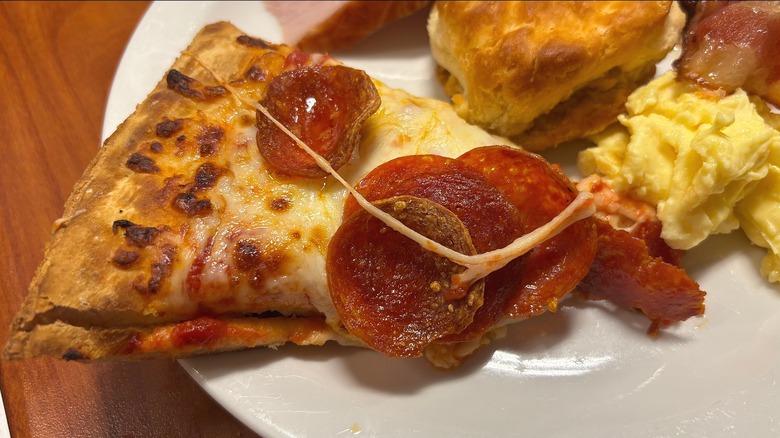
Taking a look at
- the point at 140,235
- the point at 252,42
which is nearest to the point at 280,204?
the point at 140,235

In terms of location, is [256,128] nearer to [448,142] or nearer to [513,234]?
[448,142]

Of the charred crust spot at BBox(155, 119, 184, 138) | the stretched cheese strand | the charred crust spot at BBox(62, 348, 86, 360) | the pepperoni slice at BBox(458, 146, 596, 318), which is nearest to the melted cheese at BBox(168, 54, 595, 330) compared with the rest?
the stretched cheese strand

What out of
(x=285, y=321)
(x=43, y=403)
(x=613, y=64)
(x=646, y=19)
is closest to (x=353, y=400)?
(x=285, y=321)

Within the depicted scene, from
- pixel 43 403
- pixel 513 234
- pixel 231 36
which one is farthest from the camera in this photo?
pixel 231 36

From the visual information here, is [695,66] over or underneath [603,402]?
over

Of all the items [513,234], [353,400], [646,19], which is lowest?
[353,400]

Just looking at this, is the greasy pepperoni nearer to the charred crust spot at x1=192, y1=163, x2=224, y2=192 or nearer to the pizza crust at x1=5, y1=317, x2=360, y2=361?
the pizza crust at x1=5, y1=317, x2=360, y2=361

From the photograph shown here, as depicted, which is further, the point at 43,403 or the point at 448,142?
the point at 43,403
